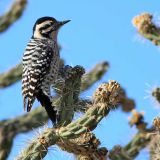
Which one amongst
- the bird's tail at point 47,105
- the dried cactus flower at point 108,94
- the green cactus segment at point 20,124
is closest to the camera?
the dried cactus flower at point 108,94

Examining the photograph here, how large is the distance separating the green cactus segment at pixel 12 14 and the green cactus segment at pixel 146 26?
4119 mm

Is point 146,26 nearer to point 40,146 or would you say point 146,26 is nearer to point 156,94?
point 156,94

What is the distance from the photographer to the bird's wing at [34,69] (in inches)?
247

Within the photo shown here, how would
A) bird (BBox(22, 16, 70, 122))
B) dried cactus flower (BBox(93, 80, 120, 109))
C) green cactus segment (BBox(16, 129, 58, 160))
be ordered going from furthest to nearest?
bird (BBox(22, 16, 70, 122)) → dried cactus flower (BBox(93, 80, 120, 109)) → green cactus segment (BBox(16, 129, 58, 160))

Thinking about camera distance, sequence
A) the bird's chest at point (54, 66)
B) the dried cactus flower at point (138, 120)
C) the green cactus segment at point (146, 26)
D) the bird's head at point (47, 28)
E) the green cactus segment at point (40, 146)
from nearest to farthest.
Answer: the green cactus segment at point (40, 146), the bird's chest at point (54, 66), the green cactus segment at point (146, 26), the bird's head at point (47, 28), the dried cactus flower at point (138, 120)

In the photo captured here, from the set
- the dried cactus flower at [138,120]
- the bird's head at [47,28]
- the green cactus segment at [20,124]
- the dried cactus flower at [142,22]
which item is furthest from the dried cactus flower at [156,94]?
the green cactus segment at [20,124]

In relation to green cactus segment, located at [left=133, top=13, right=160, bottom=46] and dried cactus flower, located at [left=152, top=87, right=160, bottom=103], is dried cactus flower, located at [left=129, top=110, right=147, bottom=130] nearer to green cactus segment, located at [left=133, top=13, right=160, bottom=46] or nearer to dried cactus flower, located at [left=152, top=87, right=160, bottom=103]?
green cactus segment, located at [left=133, top=13, right=160, bottom=46]

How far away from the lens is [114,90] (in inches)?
182

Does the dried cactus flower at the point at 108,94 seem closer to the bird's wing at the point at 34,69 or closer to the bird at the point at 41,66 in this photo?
the bird at the point at 41,66

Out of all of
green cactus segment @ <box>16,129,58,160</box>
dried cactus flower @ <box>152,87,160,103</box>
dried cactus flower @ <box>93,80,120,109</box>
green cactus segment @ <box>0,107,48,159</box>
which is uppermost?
green cactus segment @ <box>0,107,48,159</box>

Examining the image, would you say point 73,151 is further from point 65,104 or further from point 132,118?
point 132,118

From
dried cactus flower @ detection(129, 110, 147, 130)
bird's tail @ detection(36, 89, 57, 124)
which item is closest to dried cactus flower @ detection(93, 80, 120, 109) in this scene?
bird's tail @ detection(36, 89, 57, 124)

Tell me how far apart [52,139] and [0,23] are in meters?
6.53

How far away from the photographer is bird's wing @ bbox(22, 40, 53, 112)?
6.28m
